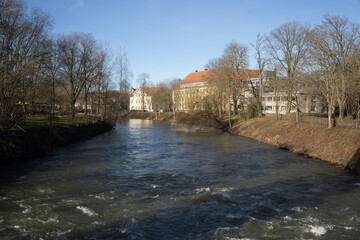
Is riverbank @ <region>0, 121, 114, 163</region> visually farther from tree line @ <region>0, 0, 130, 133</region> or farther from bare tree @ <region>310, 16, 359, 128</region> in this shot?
bare tree @ <region>310, 16, 359, 128</region>

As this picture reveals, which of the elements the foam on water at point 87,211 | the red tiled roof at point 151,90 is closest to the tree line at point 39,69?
the foam on water at point 87,211

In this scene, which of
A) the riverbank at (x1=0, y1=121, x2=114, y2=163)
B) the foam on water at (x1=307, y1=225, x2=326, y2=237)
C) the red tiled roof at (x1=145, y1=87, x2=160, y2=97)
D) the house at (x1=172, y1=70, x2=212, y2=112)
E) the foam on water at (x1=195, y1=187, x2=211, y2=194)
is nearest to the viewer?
the foam on water at (x1=307, y1=225, x2=326, y2=237)

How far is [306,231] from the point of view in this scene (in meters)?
8.66

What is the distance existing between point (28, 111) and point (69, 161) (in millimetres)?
4522

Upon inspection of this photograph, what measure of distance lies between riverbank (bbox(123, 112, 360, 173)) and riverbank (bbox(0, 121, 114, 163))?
1937cm

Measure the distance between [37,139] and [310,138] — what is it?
2147cm

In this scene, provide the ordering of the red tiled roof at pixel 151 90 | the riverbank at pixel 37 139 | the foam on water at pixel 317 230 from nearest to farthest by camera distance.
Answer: the foam on water at pixel 317 230, the riverbank at pixel 37 139, the red tiled roof at pixel 151 90

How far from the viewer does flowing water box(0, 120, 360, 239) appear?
8695 mm

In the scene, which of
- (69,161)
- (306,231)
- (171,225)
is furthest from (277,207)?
(69,161)

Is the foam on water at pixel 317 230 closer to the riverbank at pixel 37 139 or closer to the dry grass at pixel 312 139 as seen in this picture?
the dry grass at pixel 312 139

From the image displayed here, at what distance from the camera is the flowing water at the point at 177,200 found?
28.5 ft

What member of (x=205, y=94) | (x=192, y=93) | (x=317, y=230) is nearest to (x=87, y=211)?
(x=317, y=230)

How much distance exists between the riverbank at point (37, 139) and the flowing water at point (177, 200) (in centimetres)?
120

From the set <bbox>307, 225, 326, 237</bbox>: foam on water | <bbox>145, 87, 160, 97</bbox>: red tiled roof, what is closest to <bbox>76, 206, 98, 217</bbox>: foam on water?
<bbox>307, 225, 326, 237</bbox>: foam on water
